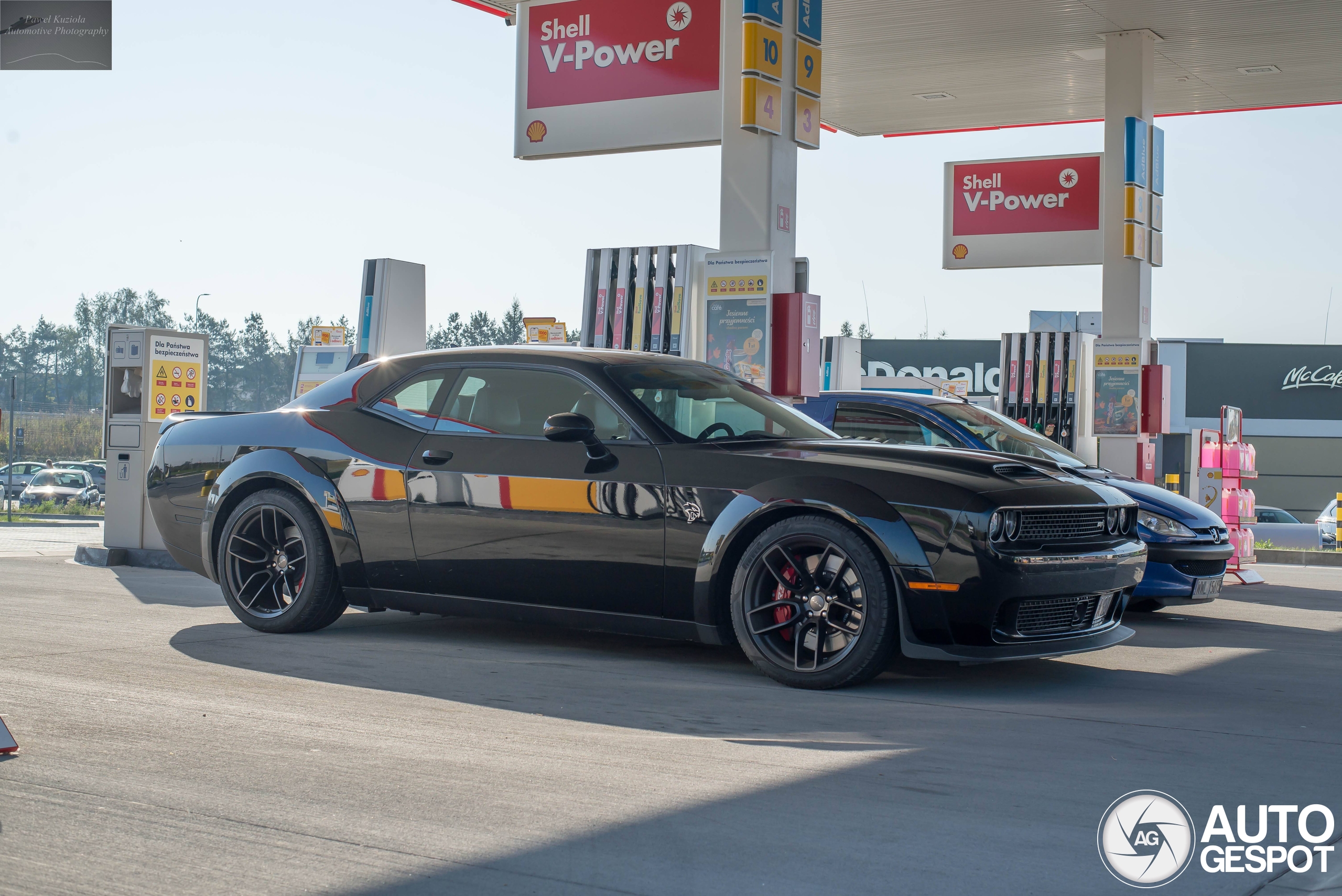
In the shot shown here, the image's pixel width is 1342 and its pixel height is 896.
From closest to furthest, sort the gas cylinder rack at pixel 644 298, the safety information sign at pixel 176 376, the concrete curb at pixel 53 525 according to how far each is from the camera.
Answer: the gas cylinder rack at pixel 644 298 → the safety information sign at pixel 176 376 → the concrete curb at pixel 53 525

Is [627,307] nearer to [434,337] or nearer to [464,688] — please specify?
[464,688]

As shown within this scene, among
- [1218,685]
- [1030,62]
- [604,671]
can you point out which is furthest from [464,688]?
[1030,62]

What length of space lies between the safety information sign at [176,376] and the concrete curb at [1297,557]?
13.6m

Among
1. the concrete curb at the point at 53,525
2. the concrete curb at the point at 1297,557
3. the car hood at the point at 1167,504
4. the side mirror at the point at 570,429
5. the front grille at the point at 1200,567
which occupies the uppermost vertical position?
the side mirror at the point at 570,429

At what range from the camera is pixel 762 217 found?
10.7 meters

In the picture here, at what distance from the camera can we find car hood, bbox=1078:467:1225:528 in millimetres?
8375

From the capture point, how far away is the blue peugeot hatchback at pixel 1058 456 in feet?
27.0

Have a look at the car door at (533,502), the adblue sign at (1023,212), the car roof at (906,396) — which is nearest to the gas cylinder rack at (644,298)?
the car roof at (906,396)

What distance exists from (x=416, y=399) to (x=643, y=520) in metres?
1.50

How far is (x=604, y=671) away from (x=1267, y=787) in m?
2.71

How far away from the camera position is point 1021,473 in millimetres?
5543

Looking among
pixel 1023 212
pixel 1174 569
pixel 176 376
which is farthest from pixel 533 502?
pixel 1023 212
